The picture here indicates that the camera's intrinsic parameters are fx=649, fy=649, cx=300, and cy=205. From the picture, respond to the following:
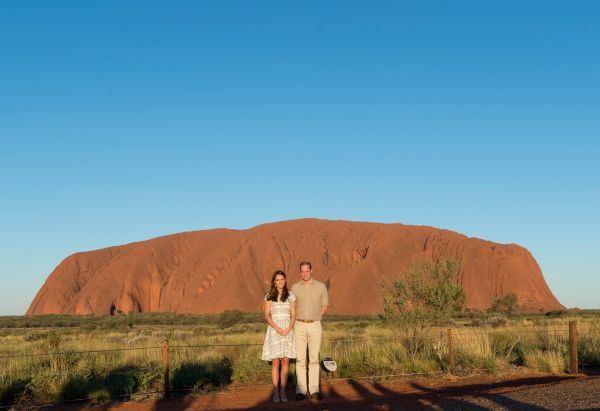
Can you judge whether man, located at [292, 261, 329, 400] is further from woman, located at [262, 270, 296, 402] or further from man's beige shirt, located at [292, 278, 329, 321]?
woman, located at [262, 270, 296, 402]

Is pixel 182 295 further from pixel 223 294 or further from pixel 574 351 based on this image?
pixel 574 351

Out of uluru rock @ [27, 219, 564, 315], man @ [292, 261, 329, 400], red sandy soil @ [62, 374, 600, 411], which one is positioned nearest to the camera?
red sandy soil @ [62, 374, 600, 411]

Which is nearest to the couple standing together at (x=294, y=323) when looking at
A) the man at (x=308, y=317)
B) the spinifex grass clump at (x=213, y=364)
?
the man at (x=308, y=317)

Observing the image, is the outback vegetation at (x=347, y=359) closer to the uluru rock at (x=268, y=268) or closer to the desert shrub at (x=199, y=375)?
the desert shrub at (x=199, y=375)

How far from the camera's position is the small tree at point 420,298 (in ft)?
54.2

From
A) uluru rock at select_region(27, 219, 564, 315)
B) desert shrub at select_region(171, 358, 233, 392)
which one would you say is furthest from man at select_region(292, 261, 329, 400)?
uluru rock at select_region(27, 219, 564, 315)

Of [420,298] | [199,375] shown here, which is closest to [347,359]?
[199,375]

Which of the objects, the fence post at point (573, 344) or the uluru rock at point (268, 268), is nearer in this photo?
the fence post at point (573, 344)

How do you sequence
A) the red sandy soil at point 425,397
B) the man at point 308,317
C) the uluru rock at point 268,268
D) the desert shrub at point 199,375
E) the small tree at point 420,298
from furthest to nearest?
the uluru rock at point 268,268
the small tree at point 420,298
the desert shrub at point 199,375
the man at point 308,317
the red sandy soil at point 425,397

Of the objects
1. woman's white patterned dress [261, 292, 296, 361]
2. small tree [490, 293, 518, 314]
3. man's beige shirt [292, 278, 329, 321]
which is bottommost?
small tree [490, 293, 518, 314]

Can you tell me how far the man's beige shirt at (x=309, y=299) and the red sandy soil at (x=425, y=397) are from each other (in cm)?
134

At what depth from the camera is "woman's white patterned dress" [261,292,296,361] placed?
Result: 31.6 feet

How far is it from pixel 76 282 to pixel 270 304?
79937mm

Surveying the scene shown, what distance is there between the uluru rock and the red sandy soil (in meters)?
46.4
